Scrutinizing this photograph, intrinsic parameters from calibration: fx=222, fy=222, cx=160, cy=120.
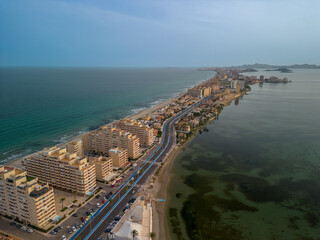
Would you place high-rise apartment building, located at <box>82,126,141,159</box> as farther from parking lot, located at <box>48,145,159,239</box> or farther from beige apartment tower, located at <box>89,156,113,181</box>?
beige apartment tower, located at <box>89,156,113,181</box>

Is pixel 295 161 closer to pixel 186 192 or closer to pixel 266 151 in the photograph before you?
pixel 266 151

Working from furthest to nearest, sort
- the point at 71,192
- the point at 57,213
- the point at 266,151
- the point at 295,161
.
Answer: the point at 266,151 → the point at 295,161 → the point at 71,192 → the point at 57,213

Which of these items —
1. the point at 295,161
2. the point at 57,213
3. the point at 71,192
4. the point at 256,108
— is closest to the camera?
the point at 57,213

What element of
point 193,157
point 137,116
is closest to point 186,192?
point 193,157

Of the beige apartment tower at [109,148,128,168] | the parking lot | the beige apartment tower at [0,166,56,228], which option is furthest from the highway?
the beige apartment tower at [0,166,56,228]

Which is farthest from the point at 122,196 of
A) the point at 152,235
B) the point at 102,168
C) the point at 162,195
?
the point at 152,235

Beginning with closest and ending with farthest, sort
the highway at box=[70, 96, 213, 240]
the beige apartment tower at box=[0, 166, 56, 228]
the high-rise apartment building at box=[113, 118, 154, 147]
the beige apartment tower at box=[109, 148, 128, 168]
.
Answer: the beige apartment tower at box=[0, 166, 56, 228] < the highway at box=[70, 96, 213, 240] < the beige apartment tower at box=[109, 148, 128, 168] < the high-rise apartment building at box=[113, 118, 154, 147]

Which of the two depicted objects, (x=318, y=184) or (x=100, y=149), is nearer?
(x=318, y=184)
